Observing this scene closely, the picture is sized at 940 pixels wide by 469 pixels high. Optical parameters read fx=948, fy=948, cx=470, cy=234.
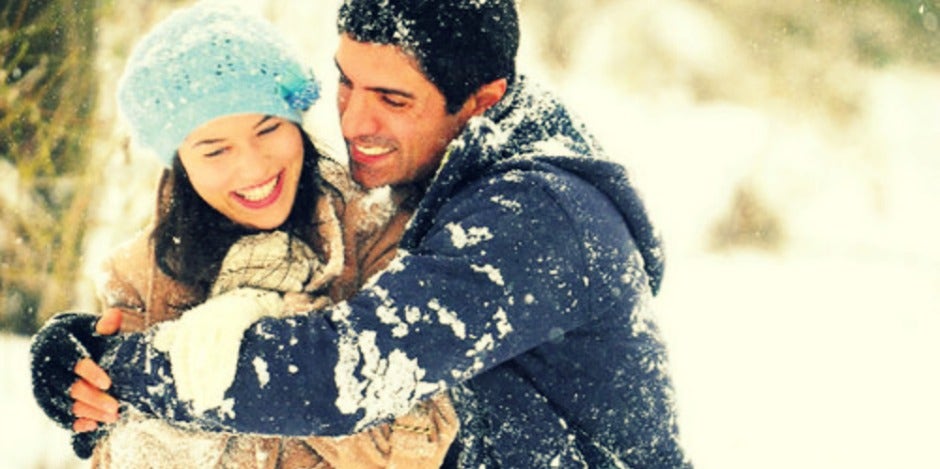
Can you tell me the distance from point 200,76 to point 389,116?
0.40 meters

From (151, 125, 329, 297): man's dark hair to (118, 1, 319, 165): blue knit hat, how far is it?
0.13 m

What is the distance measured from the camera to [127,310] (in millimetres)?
2031

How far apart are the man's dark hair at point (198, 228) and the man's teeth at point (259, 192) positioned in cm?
10

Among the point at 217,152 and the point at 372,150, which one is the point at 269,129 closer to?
the point at 217,152

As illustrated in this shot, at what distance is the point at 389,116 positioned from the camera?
2.08m

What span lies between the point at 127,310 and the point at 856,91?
41.8 ft

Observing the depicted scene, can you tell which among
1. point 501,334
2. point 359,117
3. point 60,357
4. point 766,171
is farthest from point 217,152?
point 766,171

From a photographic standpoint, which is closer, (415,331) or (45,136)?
(415,331)

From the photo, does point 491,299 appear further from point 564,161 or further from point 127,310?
point 127,310

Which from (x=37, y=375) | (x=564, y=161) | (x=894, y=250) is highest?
(x=894, y=250)

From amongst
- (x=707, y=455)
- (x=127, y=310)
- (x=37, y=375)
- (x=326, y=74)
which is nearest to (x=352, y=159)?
(x=127, y=310)

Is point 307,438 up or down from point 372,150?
down

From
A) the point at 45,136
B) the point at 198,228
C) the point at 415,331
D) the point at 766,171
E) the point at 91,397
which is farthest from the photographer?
the point at 766,171

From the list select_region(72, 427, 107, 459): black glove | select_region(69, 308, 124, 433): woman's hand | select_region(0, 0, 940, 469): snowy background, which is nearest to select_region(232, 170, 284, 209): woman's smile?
select_region(69, 308, 124, 433): woman's hand
